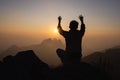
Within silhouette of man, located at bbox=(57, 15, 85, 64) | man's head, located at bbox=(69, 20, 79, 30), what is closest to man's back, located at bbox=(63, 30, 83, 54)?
silhouette of man, located at bbox=(57, 15, 85, 64)

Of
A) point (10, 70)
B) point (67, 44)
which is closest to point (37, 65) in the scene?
point (10, 70)

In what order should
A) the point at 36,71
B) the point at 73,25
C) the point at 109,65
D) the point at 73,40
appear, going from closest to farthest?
the point at 36,71
the point at 73,25
the point at 73,40
the point at 109,65

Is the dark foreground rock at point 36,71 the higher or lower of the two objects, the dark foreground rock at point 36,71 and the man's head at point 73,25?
the lower

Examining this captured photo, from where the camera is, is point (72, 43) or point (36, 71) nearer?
point (36, 71)

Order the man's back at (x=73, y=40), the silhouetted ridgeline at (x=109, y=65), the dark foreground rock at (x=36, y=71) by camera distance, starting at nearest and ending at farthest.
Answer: the dark foreground rock at (x=36, y=71), the man's back at (x=73, y=40), the silhouetted ridgeline at (x=109, y=65)

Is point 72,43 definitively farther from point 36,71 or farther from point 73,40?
point 36,71

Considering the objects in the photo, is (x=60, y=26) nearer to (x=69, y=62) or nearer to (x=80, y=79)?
(x=69, y=62)

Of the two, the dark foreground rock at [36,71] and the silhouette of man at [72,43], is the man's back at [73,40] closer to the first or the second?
the silhouette of man at [72,43]

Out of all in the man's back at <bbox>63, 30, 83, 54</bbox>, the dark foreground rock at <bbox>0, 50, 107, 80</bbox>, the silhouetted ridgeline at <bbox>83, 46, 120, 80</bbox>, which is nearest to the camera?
the dark foreground rock at <bbox>0, 50, 107, 80</bbox>

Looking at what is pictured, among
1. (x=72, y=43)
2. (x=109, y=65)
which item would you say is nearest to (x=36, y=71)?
(x=72, y=43)

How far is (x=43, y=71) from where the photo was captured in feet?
42.9

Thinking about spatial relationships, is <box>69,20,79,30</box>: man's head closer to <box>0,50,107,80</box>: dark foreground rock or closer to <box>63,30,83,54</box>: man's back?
<box>63,30,83,54</box>: man's back

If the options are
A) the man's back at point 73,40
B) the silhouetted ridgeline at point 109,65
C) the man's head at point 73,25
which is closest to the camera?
the man's head at point 73,25

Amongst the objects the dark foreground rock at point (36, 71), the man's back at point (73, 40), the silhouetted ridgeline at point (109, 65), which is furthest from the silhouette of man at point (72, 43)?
the silhouetted ridgeline at point (109, 65)
